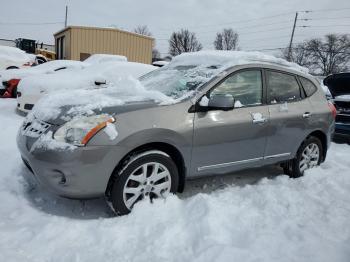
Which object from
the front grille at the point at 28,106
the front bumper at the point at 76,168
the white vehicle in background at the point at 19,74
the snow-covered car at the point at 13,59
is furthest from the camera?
the snow-covered car at the point at 13,59

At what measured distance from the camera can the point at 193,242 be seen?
2812mm

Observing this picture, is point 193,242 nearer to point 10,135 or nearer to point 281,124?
point 281,124

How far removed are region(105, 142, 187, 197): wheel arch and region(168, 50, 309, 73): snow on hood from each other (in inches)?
48.3

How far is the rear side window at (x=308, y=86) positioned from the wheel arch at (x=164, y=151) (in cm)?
232

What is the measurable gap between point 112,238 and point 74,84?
5821mm

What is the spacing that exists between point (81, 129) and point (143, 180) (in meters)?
0.76

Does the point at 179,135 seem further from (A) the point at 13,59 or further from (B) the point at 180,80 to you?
(A) the point at 13,59

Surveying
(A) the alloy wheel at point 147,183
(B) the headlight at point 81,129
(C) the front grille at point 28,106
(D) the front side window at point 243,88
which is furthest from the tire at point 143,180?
(C) the front grille at point 28,106

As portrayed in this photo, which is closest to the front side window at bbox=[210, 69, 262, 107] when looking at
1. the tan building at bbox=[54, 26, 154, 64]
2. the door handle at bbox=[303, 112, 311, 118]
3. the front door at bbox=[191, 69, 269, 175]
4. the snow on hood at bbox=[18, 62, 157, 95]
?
the front door at bbox=[191, 69, 269, 175]

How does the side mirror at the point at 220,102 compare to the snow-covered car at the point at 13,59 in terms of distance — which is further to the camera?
the snow-covered car at the point at 13,59

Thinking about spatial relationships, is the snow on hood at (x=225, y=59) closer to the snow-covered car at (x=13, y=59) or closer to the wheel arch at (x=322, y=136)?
the wheel arch at (x=322, y=136)

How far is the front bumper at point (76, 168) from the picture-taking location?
2.85m

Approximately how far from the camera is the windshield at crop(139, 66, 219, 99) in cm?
368

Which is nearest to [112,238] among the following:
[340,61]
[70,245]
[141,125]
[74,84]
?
[70,245]
